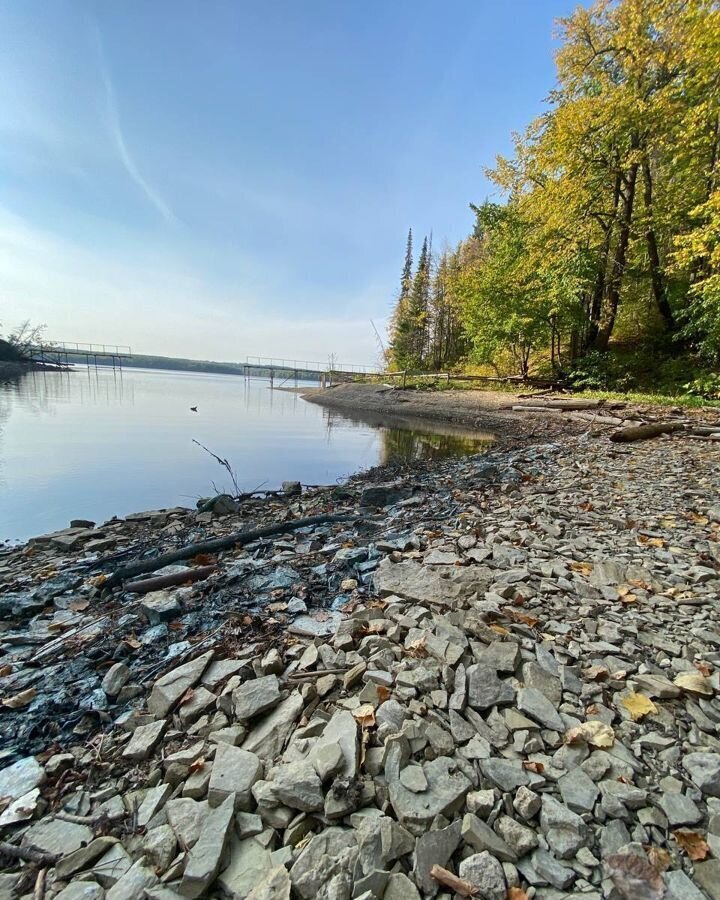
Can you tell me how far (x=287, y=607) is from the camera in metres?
2.95

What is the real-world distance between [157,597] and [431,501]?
11.7ft

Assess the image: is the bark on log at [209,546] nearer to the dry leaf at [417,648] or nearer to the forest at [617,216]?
the dry leaf at [417,648]

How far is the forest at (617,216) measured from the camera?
12211 mm

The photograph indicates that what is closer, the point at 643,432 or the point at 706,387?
the point at 643,432

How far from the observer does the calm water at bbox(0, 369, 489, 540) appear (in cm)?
731

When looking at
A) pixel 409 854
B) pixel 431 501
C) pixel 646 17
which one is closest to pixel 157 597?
pixel 409 854

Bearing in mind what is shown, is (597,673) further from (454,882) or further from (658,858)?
(454,882)

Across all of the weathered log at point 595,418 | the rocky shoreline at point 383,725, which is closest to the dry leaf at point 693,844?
the rocky shoreline at point 383,725

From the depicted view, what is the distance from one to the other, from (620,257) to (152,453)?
1858cm

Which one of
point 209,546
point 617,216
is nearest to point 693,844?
point 209,546

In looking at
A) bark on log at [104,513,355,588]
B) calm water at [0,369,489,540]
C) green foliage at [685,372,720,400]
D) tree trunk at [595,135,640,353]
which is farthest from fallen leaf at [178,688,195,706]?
tree trunk at [595,135,640,353]

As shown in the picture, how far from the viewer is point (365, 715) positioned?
180 centimetres

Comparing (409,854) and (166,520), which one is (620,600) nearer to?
(409,854)

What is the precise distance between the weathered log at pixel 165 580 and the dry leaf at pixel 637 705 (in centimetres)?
335
